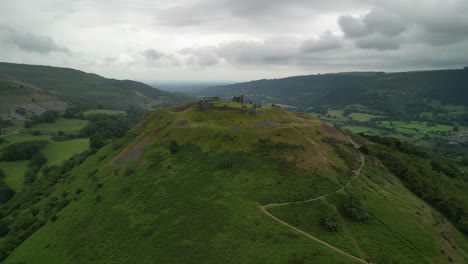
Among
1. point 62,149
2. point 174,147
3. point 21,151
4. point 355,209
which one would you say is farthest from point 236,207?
point 21,151

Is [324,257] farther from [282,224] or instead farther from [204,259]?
[204,259]

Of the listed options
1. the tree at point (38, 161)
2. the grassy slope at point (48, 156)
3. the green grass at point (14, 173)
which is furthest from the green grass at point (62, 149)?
the green grass at point (14, 173)

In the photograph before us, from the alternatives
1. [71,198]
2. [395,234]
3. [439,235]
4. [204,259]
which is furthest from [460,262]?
[71,198]

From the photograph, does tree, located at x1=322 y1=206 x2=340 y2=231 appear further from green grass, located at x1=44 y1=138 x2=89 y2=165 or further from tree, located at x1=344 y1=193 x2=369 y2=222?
green grass, located at x1=44 y1=138 x2=89 y2=165

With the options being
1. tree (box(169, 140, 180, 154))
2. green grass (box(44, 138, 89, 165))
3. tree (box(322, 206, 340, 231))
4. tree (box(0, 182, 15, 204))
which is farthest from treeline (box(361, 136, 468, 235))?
green grass (box(44, 138, 89, 165))

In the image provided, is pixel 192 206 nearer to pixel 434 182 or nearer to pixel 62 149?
pixel 434 182

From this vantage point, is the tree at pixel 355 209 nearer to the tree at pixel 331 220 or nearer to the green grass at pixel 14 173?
the tree at pixel 331 220

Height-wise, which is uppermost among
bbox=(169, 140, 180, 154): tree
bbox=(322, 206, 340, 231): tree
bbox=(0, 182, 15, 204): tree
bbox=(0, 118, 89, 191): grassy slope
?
bbox=(169, 140, 180, 154): tree
